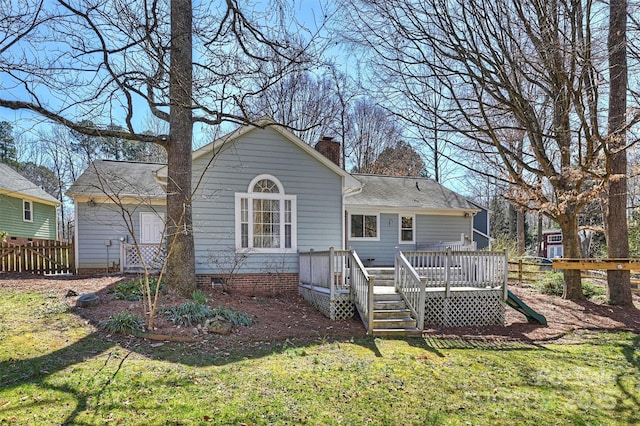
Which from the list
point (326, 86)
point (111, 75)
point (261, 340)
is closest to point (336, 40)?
point (111, 75)

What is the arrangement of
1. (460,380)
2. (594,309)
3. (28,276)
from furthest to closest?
(28,276) → (594,309) → (460,380)

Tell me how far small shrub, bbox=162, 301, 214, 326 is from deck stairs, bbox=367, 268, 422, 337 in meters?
3.51

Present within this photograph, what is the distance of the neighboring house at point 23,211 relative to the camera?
17.9m

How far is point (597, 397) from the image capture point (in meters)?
5.02

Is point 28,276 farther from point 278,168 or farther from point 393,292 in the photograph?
point 393,292

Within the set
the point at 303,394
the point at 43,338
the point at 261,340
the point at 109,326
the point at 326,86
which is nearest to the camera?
the point at 303,394

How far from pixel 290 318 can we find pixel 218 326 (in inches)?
80.4

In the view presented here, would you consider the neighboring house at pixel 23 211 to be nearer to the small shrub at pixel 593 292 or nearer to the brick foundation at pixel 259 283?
the brick foundation at pixel 259 283

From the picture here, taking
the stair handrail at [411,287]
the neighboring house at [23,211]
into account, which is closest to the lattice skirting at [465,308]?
the stair handrail at [411,287]

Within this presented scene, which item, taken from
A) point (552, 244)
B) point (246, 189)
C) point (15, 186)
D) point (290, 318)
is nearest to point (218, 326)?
point (290, 318)

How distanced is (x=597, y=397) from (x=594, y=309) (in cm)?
694

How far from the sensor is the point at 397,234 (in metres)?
16.6

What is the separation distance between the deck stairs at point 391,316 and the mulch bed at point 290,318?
40cm

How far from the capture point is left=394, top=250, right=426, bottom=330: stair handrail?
824cm
